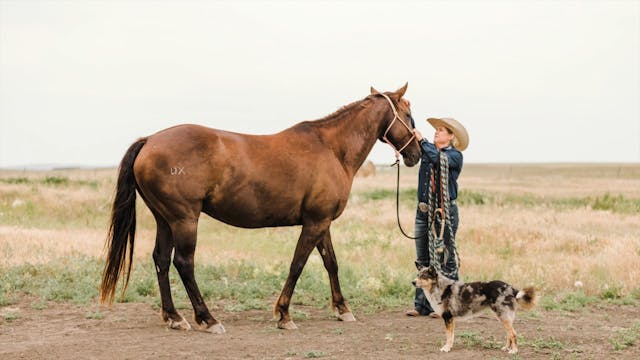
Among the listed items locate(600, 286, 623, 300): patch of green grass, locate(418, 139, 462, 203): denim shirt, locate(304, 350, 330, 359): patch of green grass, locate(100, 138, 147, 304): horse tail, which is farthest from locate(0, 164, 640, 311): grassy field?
locate(304, 350, 330, 359): patch of green grass

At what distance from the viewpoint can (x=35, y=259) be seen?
12016 millimetres

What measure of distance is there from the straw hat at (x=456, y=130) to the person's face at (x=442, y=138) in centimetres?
6

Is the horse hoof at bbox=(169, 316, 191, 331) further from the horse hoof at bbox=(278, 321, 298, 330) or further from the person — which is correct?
the person

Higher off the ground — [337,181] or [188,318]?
[337,181]

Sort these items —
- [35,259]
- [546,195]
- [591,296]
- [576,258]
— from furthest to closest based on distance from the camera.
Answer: [546,195] < [576,258] < [35,259] < [591,296]

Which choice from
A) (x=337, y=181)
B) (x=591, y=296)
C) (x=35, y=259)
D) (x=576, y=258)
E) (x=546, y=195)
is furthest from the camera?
(x=546, y=195)

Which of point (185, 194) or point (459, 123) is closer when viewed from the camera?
point (185, 194)

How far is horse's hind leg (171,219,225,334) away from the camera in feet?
24.3

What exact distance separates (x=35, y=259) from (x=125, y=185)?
5.37 m

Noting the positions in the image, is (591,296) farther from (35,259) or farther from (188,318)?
(35,259)

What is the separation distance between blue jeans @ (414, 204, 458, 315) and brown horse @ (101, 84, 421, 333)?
746 millimetres

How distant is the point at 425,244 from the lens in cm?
861

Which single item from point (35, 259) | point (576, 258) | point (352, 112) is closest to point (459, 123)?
point (352, 112)

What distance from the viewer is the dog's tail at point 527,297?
6.58m
